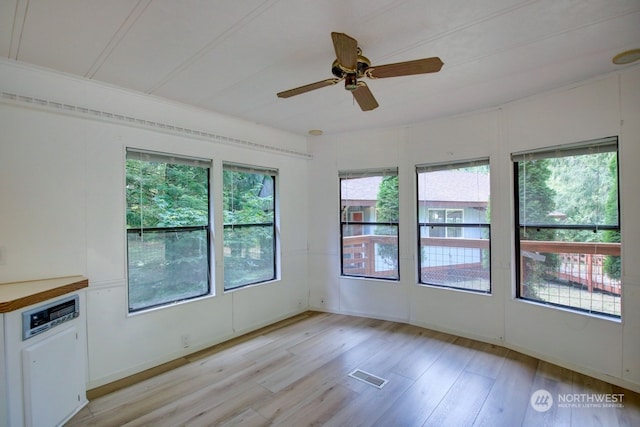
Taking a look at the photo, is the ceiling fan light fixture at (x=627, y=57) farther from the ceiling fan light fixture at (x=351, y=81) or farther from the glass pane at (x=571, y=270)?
the ceiling fan light fixture at (x=351, y=81)

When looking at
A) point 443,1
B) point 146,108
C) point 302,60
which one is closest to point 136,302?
point 146,108

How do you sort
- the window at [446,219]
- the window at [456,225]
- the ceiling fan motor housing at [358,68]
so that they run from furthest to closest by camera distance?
1. the window at [446,219]
2. the window at [456,225]
3. the ceiling fan motor housing at [358,68]

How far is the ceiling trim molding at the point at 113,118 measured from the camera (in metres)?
2.27

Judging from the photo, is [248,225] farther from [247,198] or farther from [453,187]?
[453,187]

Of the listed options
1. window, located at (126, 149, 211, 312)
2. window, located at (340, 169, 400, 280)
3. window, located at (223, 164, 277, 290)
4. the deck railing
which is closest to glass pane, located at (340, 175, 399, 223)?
window, located at (340, 169, 400, 280)

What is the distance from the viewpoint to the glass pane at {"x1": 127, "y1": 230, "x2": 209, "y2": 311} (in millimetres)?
2922

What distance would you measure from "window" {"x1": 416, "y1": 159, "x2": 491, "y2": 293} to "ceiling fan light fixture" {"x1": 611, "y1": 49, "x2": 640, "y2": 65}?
1324 millimetres

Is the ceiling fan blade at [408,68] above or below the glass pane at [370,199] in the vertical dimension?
above

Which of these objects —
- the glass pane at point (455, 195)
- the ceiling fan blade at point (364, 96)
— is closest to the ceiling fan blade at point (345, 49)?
the ceiling fan blade at point (364, 96)

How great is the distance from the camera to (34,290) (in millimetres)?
2045

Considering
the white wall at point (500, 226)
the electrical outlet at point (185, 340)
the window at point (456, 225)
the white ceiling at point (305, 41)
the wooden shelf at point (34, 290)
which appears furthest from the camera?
the window at point (456, 225)

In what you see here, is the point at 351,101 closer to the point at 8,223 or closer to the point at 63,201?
the point at 63,201

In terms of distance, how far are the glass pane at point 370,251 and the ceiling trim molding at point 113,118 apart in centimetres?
183

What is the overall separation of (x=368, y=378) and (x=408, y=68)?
2.58 metres
